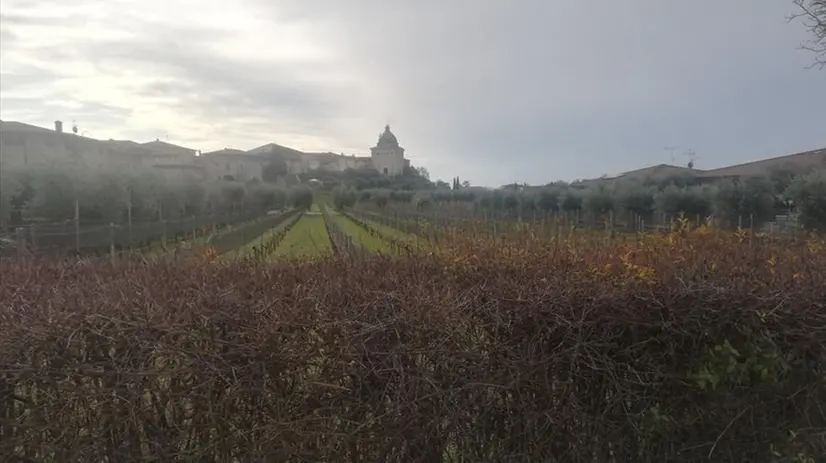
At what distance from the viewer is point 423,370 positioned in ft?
9.60

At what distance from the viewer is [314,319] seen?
2.93m

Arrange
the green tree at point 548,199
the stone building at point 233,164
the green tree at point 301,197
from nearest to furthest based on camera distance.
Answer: the green tree at point 548,199 → the stone building at point 233,164 → the green tree at point 301,197

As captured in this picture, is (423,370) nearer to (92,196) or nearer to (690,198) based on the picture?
(92,196)

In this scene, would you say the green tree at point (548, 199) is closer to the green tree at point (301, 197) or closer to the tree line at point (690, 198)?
the tree line at point (690, 198)

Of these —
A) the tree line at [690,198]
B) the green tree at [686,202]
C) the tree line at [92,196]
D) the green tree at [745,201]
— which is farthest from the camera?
the green tree at [686,202]

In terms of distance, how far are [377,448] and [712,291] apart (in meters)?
1.74

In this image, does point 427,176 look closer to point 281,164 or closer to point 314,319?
point 281,164

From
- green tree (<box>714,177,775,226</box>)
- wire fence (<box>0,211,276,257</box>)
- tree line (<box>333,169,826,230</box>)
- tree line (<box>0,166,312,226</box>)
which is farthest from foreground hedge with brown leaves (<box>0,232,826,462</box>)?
green tree (<box>714,177,775,226</box>)

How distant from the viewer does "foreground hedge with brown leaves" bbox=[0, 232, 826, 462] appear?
286 cm

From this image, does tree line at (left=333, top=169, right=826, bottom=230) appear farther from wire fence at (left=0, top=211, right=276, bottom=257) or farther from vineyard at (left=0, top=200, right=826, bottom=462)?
vineyard at (left=0, top=200, right=826, bottom=462)

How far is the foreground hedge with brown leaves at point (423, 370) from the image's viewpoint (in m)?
2.86

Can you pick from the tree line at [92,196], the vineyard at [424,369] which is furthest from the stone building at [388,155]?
the vineyard at [424,369]

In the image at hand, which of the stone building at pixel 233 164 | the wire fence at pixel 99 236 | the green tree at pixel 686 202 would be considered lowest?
the wire fence at pixel 99 236

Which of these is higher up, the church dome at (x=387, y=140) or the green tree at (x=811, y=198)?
the church dome at (x=387, y=140)
